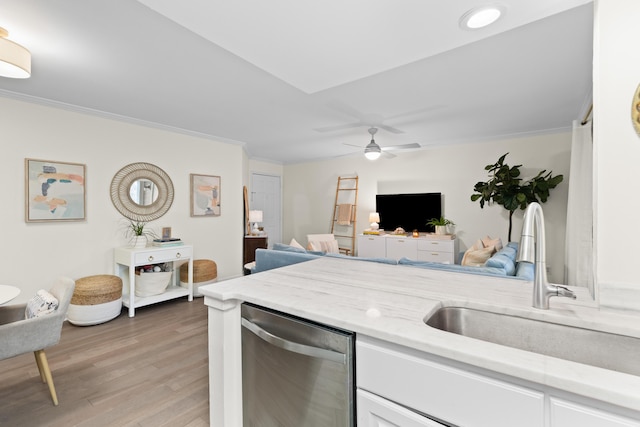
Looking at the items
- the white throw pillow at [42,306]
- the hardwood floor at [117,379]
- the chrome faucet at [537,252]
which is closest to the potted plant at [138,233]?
the hardwood floor at [117,379]

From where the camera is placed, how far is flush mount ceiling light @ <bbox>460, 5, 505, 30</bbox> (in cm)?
145

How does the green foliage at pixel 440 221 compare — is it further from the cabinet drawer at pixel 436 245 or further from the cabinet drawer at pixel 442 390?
the cabinet drawer at pixel 442 390

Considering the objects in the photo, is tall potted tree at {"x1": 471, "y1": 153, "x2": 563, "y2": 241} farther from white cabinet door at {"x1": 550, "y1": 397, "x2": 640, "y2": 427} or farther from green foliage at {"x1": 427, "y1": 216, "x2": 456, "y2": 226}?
white cabinet door at {"x1": 550, "y1": 397, "x2": 640, "y2": 427}

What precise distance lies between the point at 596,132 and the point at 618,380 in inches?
35.3

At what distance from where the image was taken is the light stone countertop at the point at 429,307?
2.21 ft

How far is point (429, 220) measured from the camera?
5188mm

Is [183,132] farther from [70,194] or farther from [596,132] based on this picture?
[596,132]

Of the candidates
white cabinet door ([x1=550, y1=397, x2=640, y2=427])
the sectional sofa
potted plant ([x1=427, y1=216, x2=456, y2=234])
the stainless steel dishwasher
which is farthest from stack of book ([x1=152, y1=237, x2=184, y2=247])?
potted plant ([x1=427, y1=216, x2=456, y2=234])

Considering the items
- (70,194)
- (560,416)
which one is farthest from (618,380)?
(70,194)

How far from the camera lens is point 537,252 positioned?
1023mm

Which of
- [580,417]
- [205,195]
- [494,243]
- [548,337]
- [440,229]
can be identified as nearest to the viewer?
[580,417]

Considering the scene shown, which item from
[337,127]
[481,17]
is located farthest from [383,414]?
[337,127]

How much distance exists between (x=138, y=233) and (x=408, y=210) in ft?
14.3

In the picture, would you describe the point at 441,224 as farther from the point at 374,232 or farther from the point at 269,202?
the point at 269,202
